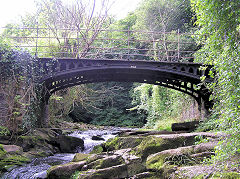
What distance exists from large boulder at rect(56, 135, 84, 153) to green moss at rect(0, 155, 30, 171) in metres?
3.40

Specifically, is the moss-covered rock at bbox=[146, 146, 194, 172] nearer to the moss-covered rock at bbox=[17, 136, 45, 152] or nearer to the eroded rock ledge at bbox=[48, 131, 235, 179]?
the eroded rock ledge at bbox=[48, 131, 235, 179]

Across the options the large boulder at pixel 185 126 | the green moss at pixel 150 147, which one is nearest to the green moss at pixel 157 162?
the green moss at pixel 150 147

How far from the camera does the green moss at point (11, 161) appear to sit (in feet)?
27.8

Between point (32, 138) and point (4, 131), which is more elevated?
point (4, 131)

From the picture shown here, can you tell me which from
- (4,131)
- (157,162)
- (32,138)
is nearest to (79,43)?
(32,138)

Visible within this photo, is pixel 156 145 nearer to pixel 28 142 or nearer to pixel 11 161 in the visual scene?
pixel 11 161

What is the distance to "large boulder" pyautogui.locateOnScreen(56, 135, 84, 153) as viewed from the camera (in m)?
13.1

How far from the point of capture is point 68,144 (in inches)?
521

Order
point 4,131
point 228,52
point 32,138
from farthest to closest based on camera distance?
point 32,138, point 4,131, point 228,52

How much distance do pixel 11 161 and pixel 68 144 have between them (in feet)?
14.4

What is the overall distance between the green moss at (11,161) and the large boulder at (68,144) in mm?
3404

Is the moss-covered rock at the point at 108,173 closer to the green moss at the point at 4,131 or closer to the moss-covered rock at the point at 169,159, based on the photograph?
the moss-covered rock at the point at 169,159

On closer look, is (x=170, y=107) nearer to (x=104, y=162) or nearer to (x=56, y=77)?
(x=56, y=77)

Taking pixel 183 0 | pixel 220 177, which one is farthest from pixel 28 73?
pixel 183 0
